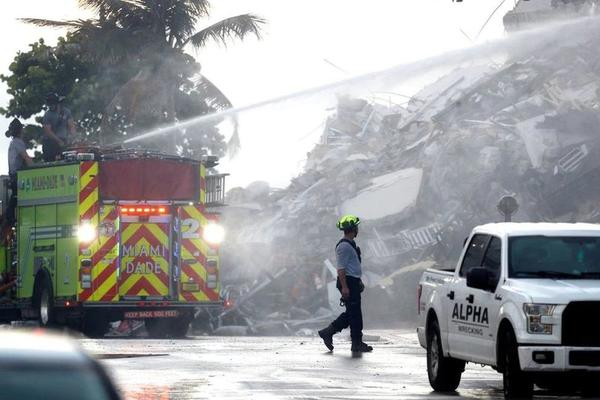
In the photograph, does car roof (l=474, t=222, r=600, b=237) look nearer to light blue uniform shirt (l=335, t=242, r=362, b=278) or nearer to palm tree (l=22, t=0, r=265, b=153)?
light blue uniform shirt (l=335, t=242, r=362, b=278)

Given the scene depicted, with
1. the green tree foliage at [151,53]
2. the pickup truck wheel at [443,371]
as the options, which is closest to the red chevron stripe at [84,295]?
the pickup truck wheel at [443,371]

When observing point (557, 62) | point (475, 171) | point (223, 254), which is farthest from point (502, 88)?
point (223, 254)

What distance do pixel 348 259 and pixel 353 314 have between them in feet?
2.28

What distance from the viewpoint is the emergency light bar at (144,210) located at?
24.8m

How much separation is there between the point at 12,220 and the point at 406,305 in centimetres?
946

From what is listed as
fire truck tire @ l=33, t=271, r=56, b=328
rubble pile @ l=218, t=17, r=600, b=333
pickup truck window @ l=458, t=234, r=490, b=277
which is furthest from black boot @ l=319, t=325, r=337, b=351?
rubble pile @ l=218, t=17, r=600, b=333

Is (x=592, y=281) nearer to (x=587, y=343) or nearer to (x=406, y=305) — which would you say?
(x=587, y=343)

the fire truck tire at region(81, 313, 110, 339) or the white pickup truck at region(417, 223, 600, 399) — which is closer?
the white pickup truck at region(417, 223, 600, 399)

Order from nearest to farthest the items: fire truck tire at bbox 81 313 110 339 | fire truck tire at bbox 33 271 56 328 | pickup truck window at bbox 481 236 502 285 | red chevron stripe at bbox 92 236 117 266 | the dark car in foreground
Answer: the dark car in foreground, pickup truck window at bbox 481 236 502 285, red chevron stripe at bbox 92 236 117 266, fire truck tire at bbox 33 271 56 328, fire truck tire at bbox 81 313 110 339

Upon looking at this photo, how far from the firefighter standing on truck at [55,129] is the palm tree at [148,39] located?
1316 cm

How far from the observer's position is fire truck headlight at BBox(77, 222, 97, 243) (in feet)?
79.7

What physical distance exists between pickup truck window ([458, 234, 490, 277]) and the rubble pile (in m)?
17.0

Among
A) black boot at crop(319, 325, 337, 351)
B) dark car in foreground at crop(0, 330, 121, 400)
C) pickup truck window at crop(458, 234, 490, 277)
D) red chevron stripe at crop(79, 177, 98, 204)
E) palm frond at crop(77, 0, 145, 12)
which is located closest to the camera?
A: dark car in foreground at crop(0, 330, 121, 400)

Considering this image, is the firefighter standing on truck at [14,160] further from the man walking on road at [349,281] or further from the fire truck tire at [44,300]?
the man walking on road at [349,281]
